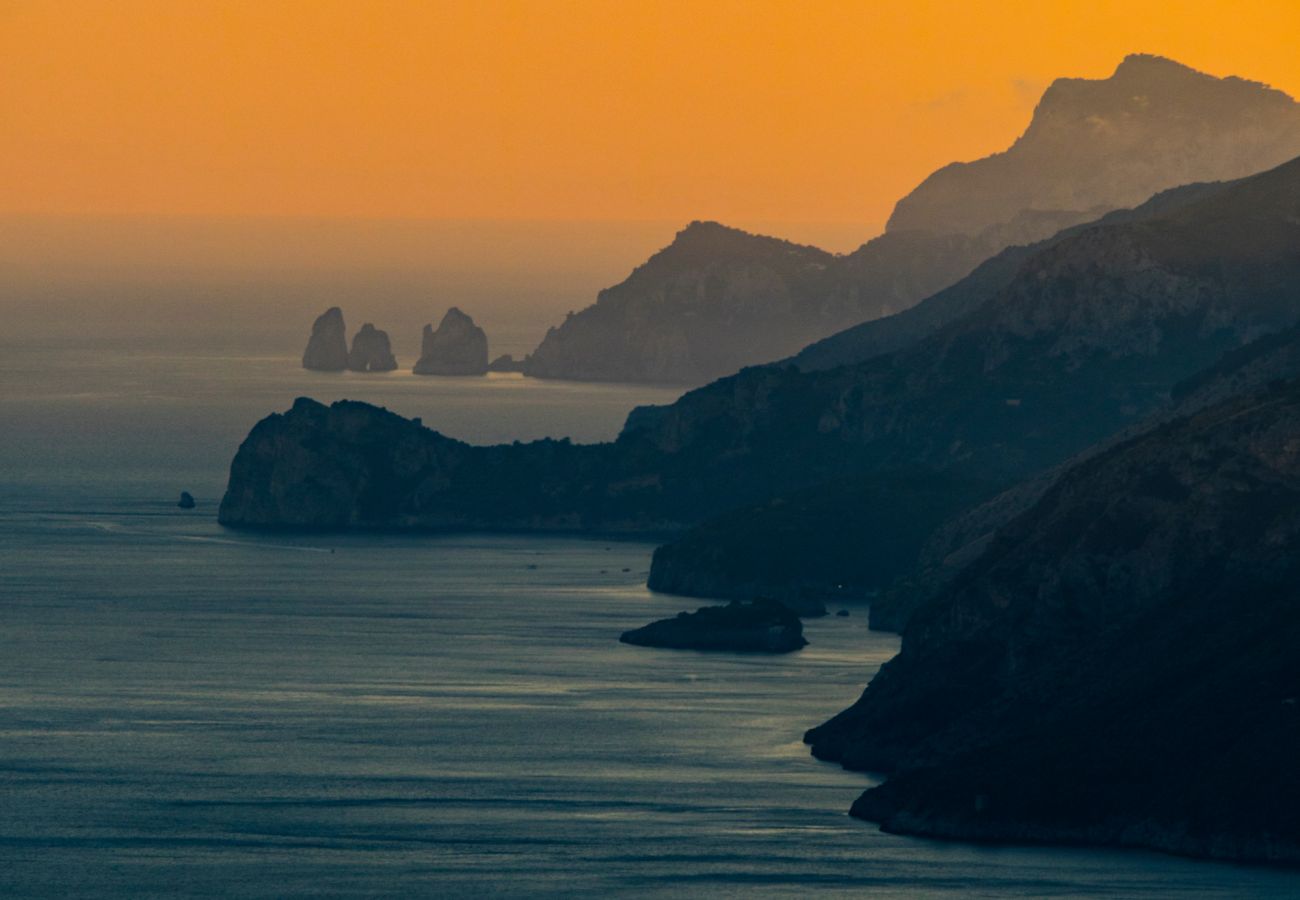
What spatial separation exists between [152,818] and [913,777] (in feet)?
132

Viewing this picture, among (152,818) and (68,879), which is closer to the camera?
(68,879)

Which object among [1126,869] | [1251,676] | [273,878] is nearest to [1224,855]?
[1126,869]

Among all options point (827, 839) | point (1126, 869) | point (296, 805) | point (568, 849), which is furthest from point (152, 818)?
point (1126, 869)

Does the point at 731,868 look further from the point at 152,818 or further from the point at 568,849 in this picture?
the point at 152,818

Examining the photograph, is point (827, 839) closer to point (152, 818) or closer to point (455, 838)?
point (455, 838)

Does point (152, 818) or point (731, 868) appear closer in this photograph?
point (731, 868)

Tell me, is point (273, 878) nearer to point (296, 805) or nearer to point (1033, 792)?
point (296, 805)

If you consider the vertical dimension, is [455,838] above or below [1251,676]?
below

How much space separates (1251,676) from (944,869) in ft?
80.7

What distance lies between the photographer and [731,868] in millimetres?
179375

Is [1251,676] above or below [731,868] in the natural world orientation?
above

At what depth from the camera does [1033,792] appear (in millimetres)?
187375

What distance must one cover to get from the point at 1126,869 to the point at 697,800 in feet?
95.4

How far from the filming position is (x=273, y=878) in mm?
176500
